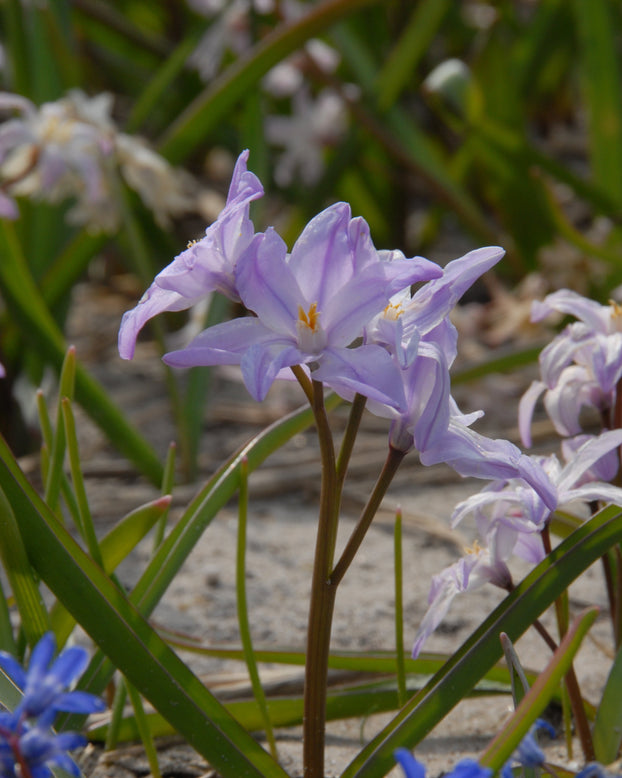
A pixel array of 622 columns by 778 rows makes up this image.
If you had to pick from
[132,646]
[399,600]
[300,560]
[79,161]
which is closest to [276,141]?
[79,161]

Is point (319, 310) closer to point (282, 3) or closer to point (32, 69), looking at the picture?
point (32, 69)

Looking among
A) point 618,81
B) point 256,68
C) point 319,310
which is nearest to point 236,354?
point 319,310

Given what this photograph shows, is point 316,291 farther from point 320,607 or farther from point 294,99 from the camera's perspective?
point 294,99

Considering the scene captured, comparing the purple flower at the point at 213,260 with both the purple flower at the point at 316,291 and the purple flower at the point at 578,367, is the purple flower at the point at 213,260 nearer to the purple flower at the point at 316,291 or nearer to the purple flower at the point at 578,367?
the purple flower at the point at 316,291

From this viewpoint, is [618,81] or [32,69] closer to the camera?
[32,69]

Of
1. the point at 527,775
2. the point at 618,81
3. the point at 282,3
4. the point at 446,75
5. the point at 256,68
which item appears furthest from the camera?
the point at 282,3

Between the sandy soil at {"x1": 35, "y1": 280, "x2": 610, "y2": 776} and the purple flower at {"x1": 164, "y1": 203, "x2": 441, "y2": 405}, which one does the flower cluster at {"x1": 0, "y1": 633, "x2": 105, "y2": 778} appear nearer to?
→ the purple flower at {"x1": 164, "y1": 203, "x2": 441, "y2": 405}
